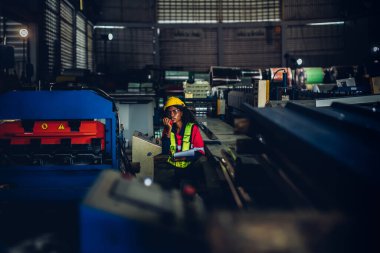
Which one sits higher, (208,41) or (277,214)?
(208,41)

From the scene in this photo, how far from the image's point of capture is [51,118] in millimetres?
4758

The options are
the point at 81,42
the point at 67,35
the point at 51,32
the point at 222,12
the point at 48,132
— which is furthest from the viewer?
the point at 222,12

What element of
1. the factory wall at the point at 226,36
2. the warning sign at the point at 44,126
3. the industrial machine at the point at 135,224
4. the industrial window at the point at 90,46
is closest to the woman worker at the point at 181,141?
the warning sign at the point at 44,126

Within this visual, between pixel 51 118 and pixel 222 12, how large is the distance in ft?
46.9

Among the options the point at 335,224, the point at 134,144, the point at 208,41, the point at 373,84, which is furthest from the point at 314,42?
the point at 335,224

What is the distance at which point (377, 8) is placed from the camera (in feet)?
51.4

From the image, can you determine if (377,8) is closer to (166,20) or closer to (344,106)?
(166,20)

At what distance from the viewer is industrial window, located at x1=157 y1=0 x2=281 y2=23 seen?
17.7 metres

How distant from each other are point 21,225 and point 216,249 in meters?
3.21

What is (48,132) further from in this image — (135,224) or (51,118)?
(135,224)

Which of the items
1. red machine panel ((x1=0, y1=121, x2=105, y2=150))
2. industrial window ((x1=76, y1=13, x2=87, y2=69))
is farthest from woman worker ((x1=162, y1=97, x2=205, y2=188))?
industrial window ((x1=76, y1=13, x2=87, y2=69))

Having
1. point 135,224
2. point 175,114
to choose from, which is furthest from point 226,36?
point 135,224

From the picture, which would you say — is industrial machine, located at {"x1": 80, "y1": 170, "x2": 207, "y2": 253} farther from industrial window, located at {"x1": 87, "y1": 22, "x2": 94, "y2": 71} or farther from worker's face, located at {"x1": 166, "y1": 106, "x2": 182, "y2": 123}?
industrial window, located at {"x1": 87, "y1": 22, "x2": 94, "y2": 71}

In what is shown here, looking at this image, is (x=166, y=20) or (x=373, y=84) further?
(x=166, y=20)
